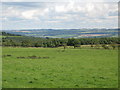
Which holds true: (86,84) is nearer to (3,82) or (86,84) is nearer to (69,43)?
(3,82)

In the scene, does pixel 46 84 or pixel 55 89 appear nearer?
pixel 55 89

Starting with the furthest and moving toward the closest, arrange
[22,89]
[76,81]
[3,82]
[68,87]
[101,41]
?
[101,41], [76,81], [3,82], [68,87], [22,89]

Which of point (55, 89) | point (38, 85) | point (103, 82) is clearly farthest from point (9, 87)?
point (103, 82)

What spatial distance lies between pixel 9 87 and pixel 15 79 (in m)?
2.88

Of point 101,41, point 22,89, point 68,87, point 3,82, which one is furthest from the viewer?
point 101,41

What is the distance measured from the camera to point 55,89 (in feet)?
45.1

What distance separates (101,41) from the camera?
110m

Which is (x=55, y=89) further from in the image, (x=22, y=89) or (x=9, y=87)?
(x=9, y=87)

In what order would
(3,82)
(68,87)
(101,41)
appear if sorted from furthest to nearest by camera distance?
(101,41) < (3,82) < (68,87)

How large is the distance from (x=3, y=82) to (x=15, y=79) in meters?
1.44

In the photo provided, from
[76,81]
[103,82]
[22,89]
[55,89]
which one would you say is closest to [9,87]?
[22,89]

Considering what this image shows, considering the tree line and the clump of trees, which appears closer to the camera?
the clump of trees

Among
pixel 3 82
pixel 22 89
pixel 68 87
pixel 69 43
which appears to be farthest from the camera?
pixel 69 43

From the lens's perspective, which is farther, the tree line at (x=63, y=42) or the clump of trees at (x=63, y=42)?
the tree line at (x=63, y=42)
